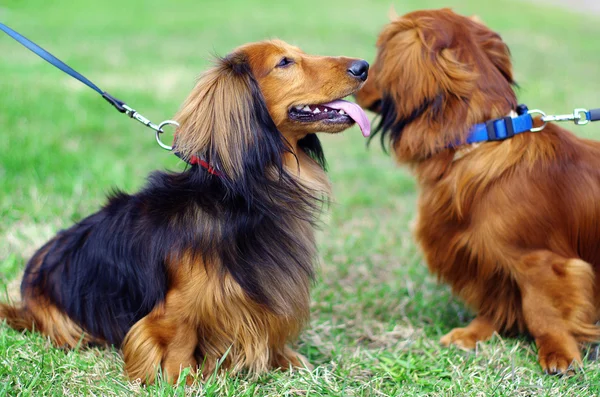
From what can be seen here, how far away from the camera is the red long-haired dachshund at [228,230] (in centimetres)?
302

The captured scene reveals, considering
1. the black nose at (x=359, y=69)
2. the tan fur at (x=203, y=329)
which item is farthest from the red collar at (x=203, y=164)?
the black nose at (x=359, y=69)

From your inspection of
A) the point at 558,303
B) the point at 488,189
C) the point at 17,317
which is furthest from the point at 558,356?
the point at 17,317

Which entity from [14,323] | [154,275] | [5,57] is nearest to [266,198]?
[154,275]

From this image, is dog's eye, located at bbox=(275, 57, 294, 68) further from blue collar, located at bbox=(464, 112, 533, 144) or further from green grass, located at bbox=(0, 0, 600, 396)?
blue collar, located at bbox=(464, 112, 533, 144)

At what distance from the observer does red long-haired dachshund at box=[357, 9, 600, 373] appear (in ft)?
11.5

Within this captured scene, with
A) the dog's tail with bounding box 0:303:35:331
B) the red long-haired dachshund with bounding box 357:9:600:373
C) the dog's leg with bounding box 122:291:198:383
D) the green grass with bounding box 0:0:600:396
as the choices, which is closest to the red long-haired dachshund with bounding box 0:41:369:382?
the dog's leg with bounding box 122:291:198:383

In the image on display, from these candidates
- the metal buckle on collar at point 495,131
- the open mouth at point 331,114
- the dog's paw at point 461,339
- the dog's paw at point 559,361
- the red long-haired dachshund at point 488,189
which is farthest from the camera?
the dog's paw at point 461,339

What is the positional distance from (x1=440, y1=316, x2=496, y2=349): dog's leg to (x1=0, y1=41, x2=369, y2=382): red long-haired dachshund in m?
1.04

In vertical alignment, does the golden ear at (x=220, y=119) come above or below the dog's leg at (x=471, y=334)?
above

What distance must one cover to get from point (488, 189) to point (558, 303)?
2.35 ft

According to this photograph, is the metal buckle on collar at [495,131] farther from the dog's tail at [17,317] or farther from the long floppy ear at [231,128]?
the dog's tail at [17,317]

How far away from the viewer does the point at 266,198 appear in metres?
3.06

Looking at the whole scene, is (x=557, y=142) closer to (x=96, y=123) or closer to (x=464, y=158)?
(x=464, y=158)

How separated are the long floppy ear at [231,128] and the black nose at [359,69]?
19.0 inches
